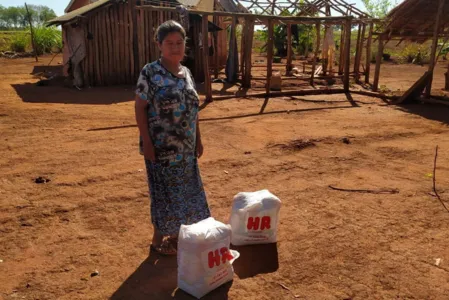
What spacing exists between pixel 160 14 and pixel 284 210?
1014 centimetres

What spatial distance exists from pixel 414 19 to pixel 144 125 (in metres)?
9.93

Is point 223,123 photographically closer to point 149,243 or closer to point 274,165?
point 274,165

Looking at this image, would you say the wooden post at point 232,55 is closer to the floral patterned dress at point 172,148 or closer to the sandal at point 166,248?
the floral patterned dress at point 172,148

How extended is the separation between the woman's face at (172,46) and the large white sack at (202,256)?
3.91 ft

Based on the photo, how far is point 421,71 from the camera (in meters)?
18.7

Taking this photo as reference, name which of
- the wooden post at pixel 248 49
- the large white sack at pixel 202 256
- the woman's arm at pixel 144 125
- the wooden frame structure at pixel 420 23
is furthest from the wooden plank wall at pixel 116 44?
the large white sack at pixel 202 256

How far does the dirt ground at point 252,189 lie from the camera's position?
2.83 m

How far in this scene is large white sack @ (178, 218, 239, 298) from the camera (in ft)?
8.38

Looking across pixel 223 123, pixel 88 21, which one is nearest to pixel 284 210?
pixel 223 123

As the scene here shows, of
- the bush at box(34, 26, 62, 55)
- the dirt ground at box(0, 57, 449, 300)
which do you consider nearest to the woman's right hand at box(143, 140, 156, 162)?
the dirt ground at box(0, 57, 449, 300)

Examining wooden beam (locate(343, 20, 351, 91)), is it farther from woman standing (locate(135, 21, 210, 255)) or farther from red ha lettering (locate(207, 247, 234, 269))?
red ha lettering (locate(207, 247, 234, 269))

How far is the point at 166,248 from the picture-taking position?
318 cm

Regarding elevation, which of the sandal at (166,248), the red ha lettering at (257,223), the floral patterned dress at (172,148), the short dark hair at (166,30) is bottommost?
the sandal at (166,248)

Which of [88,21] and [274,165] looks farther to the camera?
[88,21]
